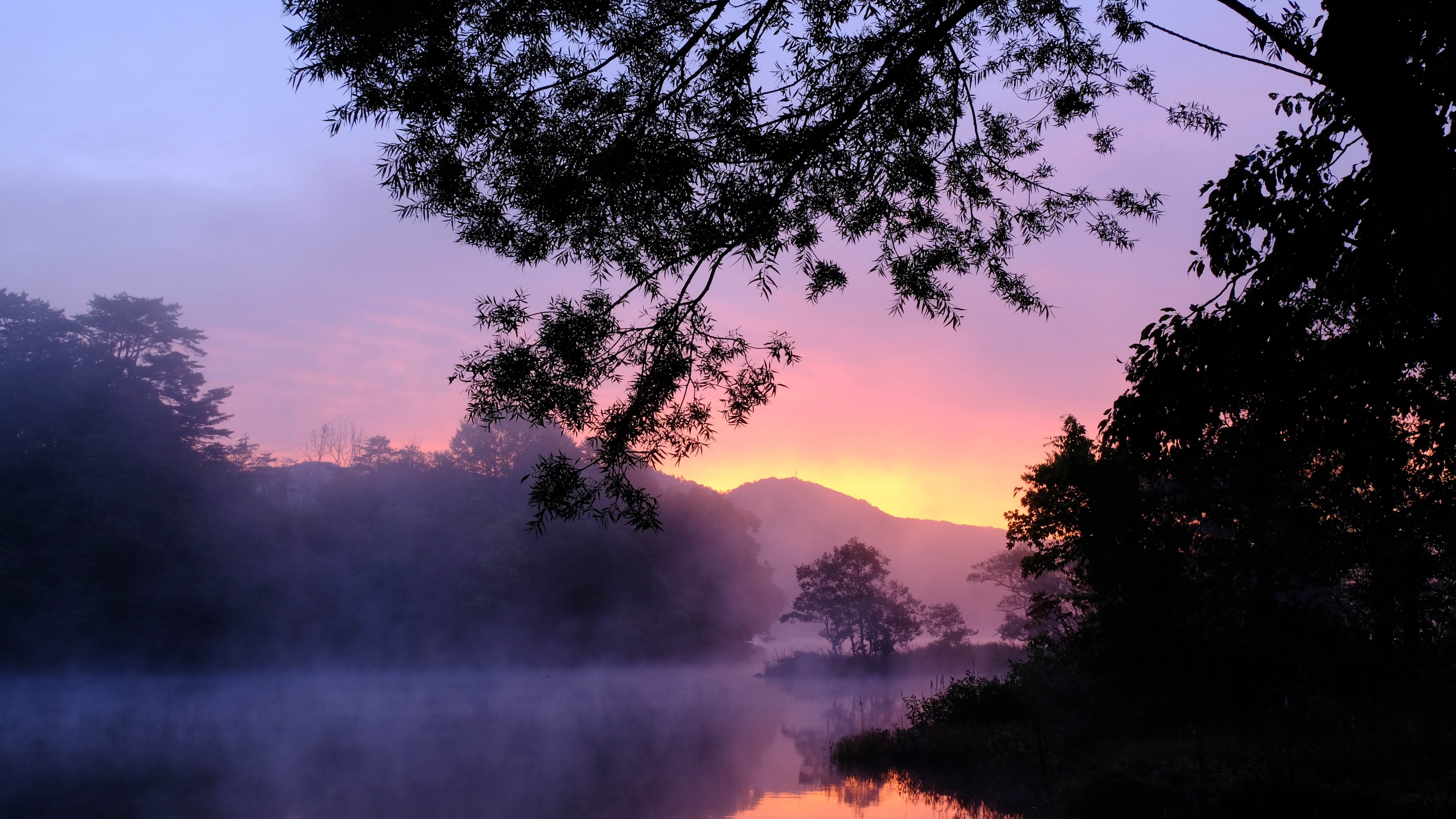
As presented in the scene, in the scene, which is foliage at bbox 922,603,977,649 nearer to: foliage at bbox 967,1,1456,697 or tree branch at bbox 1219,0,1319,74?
foliage at bbox 967,1,1456,697

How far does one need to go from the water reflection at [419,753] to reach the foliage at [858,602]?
16.0m

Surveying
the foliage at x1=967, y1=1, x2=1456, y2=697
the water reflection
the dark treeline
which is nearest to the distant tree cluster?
the dark treeline

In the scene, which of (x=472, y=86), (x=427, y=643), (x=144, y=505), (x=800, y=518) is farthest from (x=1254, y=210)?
(x=800, y=518)

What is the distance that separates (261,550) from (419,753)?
29660mm

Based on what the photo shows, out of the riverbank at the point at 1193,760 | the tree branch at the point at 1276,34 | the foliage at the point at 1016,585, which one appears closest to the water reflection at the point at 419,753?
the riverbank at the point at 1193,760

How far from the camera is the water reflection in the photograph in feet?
52.6

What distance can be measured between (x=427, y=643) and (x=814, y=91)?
49.5m

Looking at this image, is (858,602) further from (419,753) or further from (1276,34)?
(1276,34)

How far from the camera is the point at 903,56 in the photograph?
9453mm

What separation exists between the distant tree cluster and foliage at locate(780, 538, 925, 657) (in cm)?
4

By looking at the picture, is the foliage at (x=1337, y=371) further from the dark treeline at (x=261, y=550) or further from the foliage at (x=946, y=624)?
the foliage at (x=946, y=624)

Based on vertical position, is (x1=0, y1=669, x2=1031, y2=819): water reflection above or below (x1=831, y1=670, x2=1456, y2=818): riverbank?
below

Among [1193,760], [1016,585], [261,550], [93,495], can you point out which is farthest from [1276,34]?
[1016,585]

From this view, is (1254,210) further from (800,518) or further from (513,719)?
(800,518)
